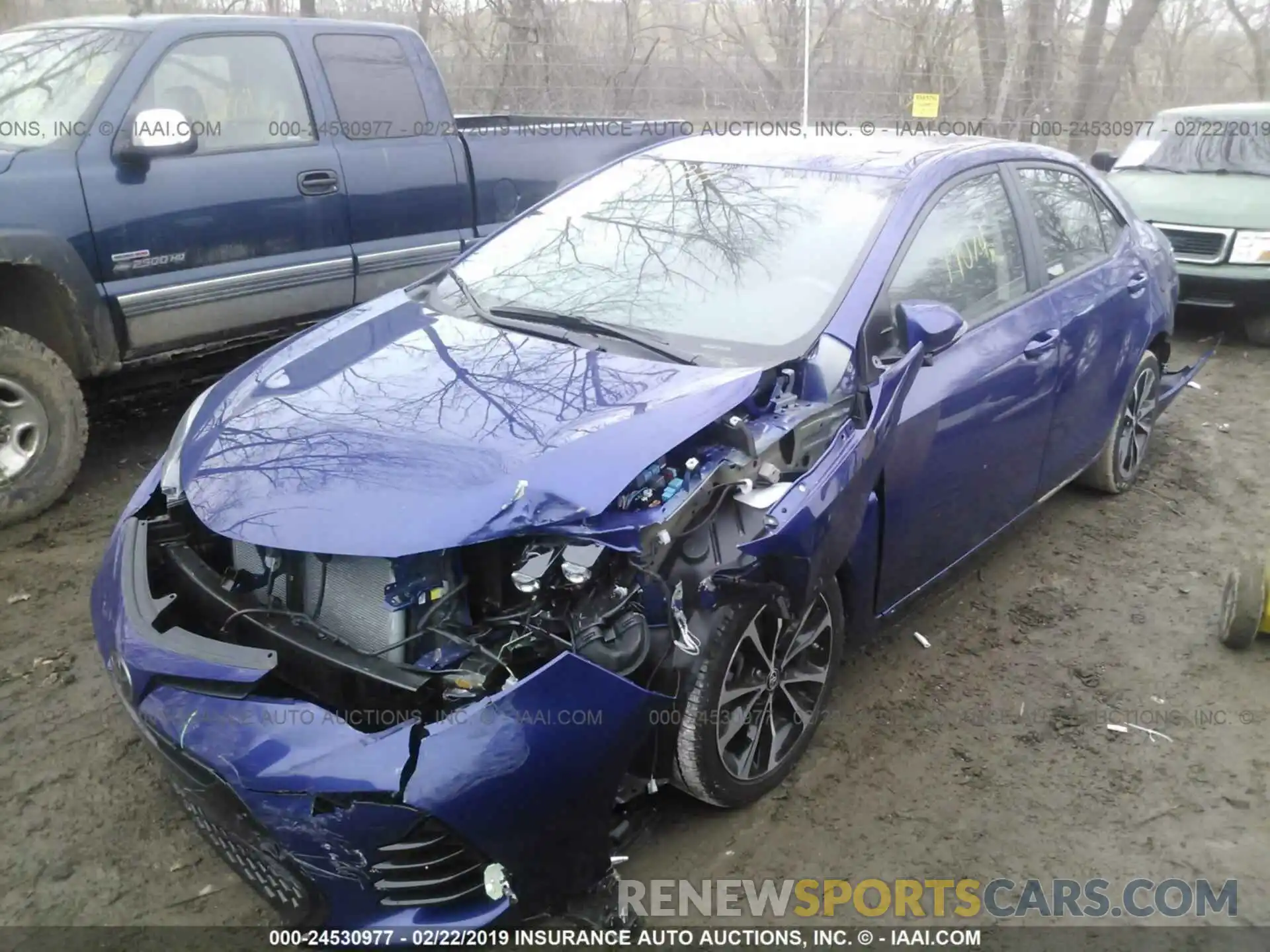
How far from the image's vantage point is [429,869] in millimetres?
2168

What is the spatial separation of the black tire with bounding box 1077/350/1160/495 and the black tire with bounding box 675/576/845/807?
2.42 meters

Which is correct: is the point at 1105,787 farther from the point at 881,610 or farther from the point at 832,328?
the point at 832,328

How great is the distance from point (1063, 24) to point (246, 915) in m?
14.3

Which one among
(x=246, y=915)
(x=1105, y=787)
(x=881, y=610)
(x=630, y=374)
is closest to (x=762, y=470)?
(x=630, y=374)

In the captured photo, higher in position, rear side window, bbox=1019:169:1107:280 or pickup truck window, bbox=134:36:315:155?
pickup truck window, bbox=134:36:315:155

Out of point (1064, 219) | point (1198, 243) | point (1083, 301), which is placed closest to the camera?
point (1083, 301)

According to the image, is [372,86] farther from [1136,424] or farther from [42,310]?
[1136,424]

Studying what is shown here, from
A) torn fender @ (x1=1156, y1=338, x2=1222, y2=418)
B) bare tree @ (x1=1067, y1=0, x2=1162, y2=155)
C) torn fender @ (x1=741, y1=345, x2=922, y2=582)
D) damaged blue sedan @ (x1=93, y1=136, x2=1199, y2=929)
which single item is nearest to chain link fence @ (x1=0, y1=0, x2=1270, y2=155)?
bare tree @ (x1=1067, y1=0, x2=1162, y2=155)

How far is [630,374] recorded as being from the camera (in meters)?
2.86

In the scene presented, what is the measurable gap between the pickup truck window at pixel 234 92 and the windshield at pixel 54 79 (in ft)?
0.69

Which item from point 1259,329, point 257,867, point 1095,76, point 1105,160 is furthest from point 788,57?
point 257,867

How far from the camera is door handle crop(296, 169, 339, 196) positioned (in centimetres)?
503

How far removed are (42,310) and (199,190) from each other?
34.4 inches

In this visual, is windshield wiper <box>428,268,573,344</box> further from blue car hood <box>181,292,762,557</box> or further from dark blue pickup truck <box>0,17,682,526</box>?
dark blue pickup truck <box>0,17,682,526</box>
